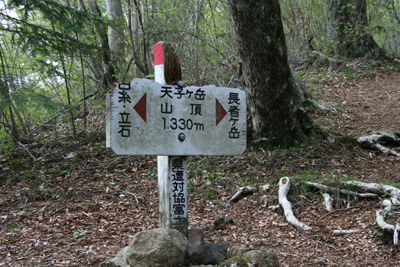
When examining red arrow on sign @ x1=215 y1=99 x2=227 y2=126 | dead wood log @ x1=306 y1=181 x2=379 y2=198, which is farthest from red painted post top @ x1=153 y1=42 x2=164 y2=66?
dead wood log @ x1=306 y1=181 x2=379 y2=198

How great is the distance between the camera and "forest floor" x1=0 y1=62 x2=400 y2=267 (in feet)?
13.2

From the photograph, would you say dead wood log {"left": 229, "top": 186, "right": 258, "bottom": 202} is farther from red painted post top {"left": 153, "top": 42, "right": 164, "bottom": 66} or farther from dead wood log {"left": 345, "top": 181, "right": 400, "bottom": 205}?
red painted post top {"left": 153, "top": 42, "right": 164, "bottom": 66}

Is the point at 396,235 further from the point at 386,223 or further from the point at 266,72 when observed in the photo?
the point at 266,72

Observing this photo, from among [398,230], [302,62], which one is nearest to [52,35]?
[398,230]

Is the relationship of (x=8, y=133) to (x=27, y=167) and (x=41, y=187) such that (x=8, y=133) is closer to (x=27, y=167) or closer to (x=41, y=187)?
(x=27, y=167)

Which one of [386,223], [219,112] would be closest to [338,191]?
[386,223]

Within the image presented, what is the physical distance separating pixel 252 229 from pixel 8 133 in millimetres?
6231

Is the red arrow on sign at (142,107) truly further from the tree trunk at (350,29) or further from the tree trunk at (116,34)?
the tree trunk at (350,29)

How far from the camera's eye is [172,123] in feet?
9.96

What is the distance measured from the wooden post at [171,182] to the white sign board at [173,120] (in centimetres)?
22

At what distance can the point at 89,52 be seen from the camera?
6.94 m

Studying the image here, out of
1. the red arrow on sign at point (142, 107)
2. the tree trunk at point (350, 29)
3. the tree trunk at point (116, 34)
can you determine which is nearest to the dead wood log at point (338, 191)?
the red arrow on sign at point (142, 107)

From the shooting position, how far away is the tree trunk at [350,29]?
11.9 meters

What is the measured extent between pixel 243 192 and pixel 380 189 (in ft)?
6.53
